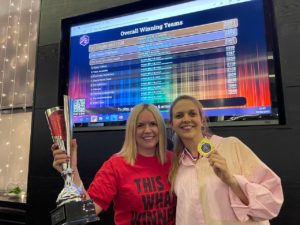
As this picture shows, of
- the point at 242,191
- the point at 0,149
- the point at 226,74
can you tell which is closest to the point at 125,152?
the point at 242,191

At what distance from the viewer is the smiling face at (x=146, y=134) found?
142 cm

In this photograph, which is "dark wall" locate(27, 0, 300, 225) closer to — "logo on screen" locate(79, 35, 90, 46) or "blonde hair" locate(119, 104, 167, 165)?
"logo on screen" locate(79, 35, 90, 46)

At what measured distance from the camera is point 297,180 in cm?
160

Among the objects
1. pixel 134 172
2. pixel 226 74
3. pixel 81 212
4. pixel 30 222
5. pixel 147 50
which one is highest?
pixel 147 50

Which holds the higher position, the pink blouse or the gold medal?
the gold medal

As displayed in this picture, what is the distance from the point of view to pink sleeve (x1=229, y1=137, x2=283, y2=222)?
1092mm

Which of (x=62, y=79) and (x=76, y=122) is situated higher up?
(x=62, y=79)

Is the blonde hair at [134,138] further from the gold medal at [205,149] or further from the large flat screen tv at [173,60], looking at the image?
the large flat screen tv at [173,60]

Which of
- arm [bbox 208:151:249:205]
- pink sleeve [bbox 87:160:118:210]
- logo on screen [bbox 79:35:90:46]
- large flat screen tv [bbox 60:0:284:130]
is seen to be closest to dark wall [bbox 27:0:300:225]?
large flat screen tv [bbox 60:0:284:130]

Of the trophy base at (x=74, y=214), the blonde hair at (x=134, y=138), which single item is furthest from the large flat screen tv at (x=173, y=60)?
the trophy base at (x=74, y=214)

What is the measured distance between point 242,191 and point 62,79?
178cm

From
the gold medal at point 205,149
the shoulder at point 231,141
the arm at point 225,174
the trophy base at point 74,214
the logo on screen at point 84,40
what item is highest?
the logo on screen at point 84,40

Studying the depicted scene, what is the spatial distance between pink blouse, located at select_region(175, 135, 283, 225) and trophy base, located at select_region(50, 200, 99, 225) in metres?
0.40

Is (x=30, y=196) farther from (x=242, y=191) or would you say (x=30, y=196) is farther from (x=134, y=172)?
(x=242, y=191)
